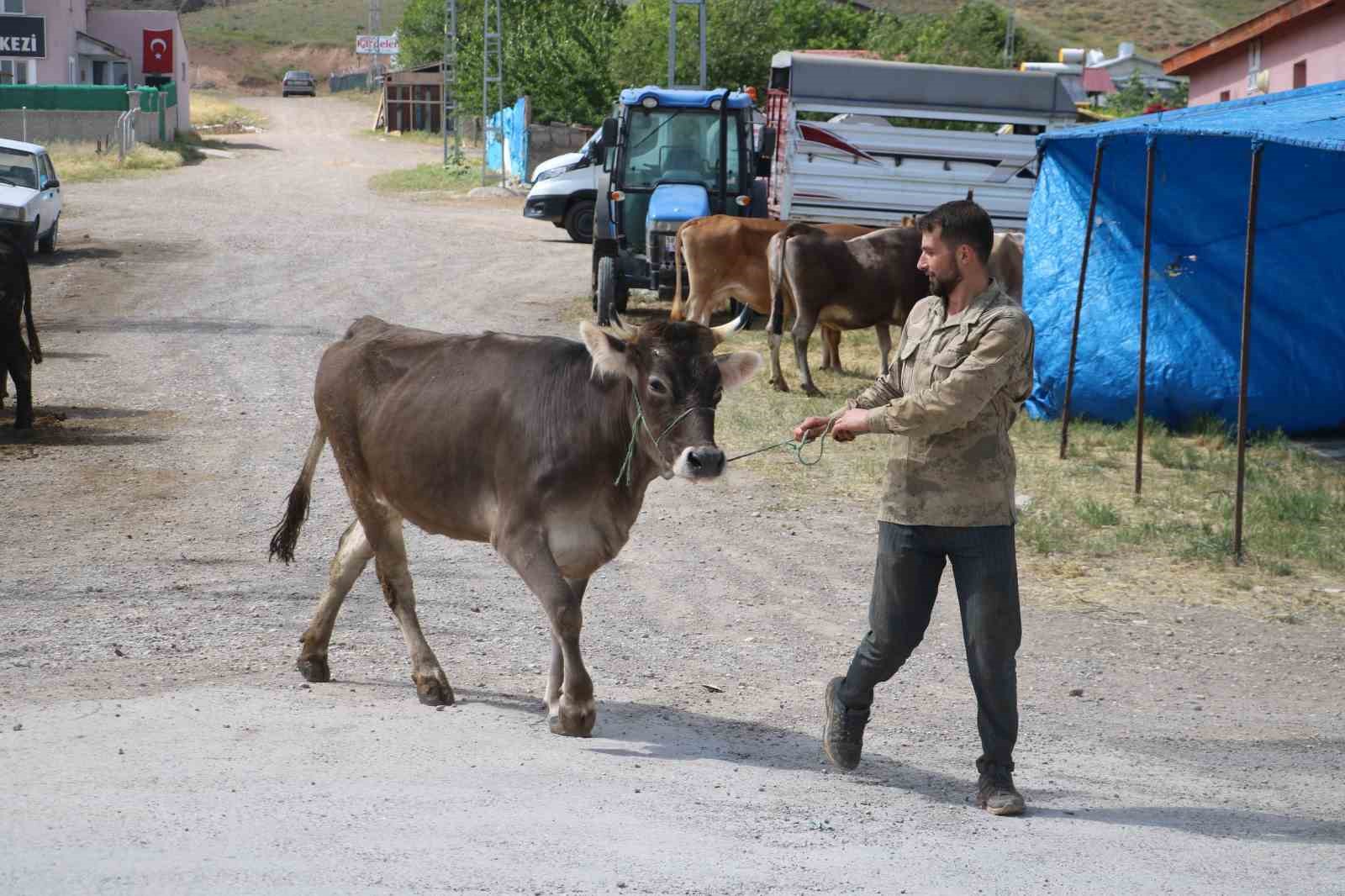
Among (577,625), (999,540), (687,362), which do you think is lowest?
(577,625)

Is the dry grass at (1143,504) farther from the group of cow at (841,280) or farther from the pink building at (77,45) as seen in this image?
the pink building at (77,45)

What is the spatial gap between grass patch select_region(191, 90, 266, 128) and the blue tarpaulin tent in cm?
5607

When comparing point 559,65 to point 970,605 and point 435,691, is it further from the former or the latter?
point 970,605

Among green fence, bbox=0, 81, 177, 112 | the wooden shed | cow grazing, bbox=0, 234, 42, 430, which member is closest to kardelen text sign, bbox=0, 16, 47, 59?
green fence, bbox=0, 81, 177, 112

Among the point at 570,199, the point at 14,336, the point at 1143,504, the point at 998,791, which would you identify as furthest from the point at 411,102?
the point at 998,791

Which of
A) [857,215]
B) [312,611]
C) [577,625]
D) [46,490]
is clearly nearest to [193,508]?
[46,490]

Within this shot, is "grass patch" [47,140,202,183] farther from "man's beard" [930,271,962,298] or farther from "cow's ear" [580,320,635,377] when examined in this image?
"man's beard" [930,271,962,298]

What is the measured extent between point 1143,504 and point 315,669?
638 centimetres

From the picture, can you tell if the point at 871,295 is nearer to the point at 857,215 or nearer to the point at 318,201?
the point at 857,215

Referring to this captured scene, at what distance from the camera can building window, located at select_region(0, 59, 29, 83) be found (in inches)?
1929

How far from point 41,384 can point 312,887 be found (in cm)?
1185

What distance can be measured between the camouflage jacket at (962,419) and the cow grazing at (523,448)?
707 millimetres

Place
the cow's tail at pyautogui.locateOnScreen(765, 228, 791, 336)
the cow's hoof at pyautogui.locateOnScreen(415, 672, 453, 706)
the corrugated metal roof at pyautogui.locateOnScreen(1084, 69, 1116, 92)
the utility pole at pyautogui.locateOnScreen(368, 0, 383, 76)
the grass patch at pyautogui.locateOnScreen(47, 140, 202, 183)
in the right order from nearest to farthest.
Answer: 1. the cow's hoof at pyautogui.locateOnScreen(415, 672, 453, 706)
2. the cow's tail at pyautogui.locateOnScreen(765, 228, 791, 336)
3. the grass patch at pyautogui.locateOnScreen(47, 140, 202, 183)
4. the corrugated metal roof at pyautogui.locateOnScreen(1084, 69, 1116, 92)
5. the utility pole at pyautogui.locateOnScreen(368, 0, 383, 76)

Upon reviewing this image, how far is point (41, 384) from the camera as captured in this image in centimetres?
1449
